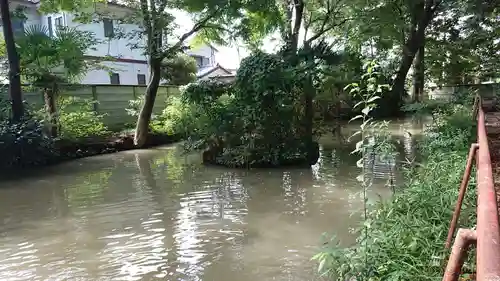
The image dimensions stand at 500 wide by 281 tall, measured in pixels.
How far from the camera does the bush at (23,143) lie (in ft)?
32.8

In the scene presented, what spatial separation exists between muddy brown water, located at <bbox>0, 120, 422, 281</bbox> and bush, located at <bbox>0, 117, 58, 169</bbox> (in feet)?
2.77

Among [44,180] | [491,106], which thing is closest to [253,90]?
[44,180]

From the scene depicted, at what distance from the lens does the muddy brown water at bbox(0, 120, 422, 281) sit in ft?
13.8

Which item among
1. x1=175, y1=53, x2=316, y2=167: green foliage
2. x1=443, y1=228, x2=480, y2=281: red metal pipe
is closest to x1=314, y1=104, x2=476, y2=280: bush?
x1=443, y1=228, x2=480, y2=281: red metal pipe

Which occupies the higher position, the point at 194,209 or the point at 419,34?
the point at 419,34

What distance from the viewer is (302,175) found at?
8672mm

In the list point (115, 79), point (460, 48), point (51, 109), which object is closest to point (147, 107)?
point (51, 109)

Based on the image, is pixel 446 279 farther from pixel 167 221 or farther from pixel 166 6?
pixel 166 6

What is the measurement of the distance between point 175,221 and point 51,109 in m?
7.59

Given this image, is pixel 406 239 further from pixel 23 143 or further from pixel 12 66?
pixel 12 66

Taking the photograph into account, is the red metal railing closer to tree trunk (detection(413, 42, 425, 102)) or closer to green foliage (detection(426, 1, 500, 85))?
green foliage (detection(426, 1, 500, 85))

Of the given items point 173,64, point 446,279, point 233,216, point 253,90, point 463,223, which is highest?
point 173,64

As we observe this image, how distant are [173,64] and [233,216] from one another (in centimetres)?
1516

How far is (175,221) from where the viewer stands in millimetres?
5758
